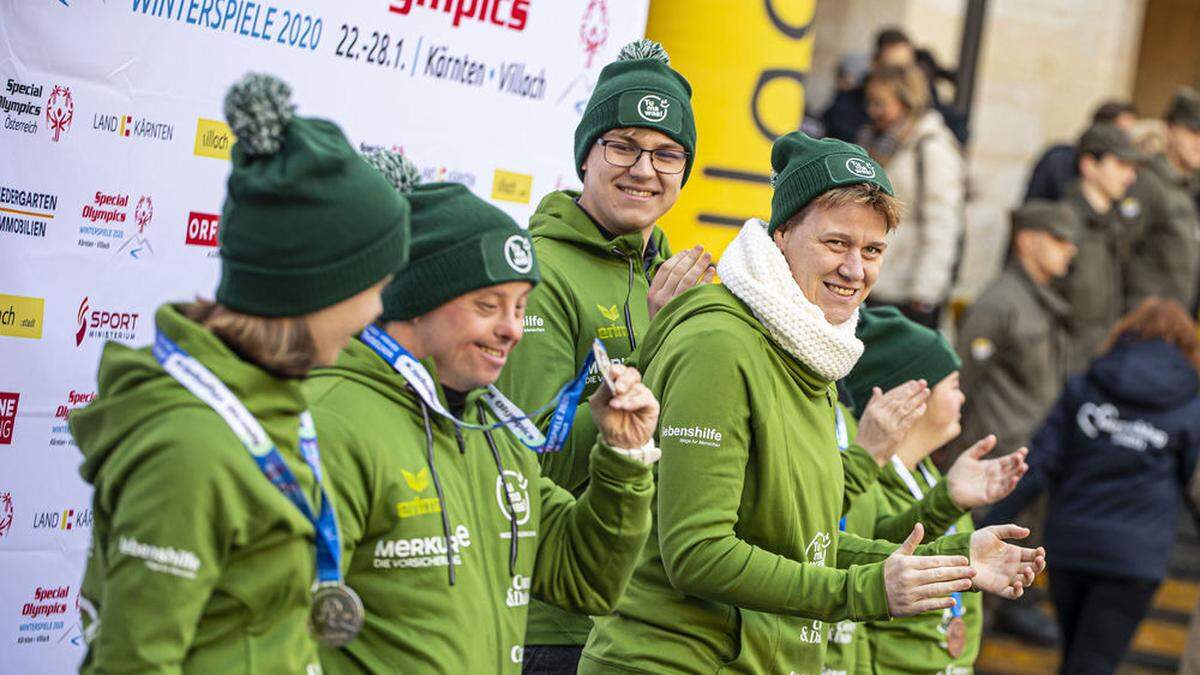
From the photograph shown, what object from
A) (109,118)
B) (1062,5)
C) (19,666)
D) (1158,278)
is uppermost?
(1062,5)

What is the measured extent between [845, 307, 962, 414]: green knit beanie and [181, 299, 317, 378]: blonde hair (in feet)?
9.83

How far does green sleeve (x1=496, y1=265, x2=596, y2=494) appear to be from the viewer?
401cm

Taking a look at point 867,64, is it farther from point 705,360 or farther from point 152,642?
point 152,642

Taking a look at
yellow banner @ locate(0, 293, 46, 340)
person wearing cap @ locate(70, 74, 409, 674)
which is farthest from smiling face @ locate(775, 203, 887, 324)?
yellow banner @ locate(0, 293, 46, 340)

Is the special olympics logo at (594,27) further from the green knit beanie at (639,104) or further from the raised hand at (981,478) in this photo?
the raised hand at (981,478)

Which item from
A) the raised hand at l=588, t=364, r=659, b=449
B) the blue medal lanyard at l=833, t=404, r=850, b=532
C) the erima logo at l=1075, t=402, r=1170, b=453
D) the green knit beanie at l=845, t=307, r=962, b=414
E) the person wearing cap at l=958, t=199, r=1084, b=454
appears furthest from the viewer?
the person wearing cap at l=958, t=199, r=1084, b=454

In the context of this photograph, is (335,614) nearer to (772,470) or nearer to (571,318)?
(772,470)

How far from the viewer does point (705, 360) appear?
3.61 m

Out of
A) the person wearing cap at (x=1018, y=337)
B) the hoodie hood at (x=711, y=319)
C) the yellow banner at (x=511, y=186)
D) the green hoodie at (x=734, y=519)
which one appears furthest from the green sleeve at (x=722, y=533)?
the person wearing cap at (x=1018, y=337)

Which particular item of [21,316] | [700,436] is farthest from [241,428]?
[21,316]

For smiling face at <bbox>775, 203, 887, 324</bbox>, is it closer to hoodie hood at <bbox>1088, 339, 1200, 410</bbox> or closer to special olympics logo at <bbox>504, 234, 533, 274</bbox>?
special olympics logo at <bbox>504, 234, 533, 274</bbox>

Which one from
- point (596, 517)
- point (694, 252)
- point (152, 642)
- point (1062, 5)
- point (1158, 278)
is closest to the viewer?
point (152, 642)

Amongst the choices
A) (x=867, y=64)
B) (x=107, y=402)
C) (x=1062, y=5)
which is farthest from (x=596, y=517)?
(x=1062, y=5)

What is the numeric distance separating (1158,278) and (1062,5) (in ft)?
11.7
